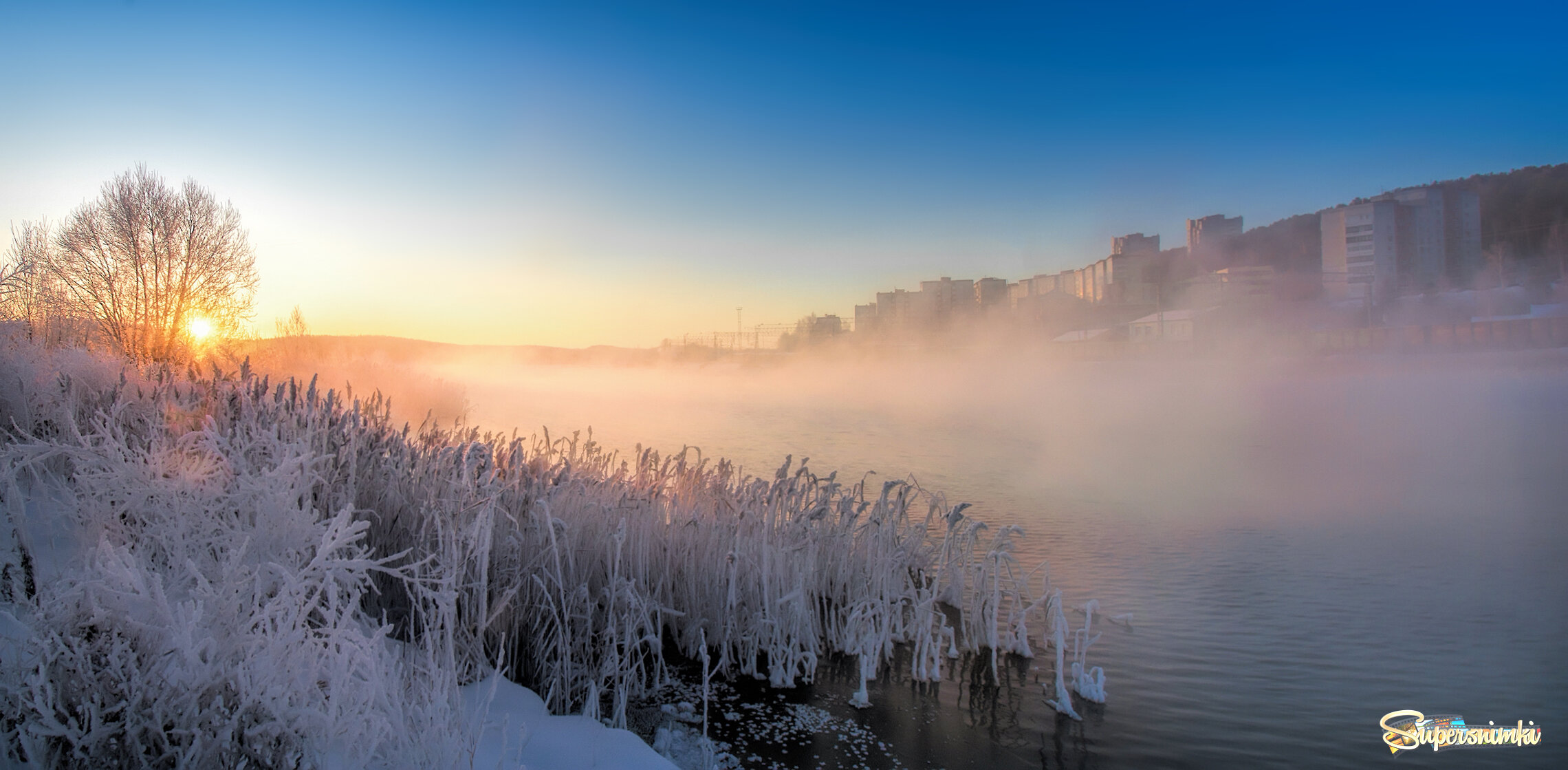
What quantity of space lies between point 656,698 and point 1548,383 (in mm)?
62823

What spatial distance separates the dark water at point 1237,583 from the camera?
462 centimetres

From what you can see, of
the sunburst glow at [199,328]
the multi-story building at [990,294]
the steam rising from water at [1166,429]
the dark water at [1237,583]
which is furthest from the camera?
the multi-story building at [990,294]

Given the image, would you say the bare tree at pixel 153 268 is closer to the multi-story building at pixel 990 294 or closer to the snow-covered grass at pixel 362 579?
the snow-covered grass at pixel 362 579

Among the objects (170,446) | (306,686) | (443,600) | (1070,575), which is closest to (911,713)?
(443,600)

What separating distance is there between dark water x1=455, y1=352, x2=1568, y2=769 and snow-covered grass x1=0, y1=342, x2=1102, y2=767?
0.83m

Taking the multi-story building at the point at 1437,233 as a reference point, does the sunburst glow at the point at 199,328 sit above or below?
below

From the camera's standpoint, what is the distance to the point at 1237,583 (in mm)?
8516

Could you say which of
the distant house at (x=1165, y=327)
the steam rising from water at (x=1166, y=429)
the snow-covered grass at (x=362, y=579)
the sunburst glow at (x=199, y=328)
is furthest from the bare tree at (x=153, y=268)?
the distant house at (x=1165, y=327)

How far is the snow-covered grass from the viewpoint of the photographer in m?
1.95

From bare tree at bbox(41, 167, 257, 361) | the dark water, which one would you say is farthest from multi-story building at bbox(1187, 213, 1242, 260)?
bare tree at bbox(41, 167, 257, 361)

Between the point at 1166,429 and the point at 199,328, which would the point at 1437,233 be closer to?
the point at 1166,429

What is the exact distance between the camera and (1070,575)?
8562mm

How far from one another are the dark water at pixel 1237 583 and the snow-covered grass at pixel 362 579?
831 millimetres

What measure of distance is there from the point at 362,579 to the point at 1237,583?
895 cm
